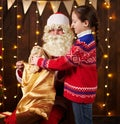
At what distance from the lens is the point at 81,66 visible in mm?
2832

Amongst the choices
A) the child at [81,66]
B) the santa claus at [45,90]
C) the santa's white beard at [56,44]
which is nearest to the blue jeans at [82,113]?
the child at [81,66]

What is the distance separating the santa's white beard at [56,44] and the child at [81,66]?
1.47 ft

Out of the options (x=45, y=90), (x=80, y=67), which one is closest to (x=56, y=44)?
(x=45, y=90)

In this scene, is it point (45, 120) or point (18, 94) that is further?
point (18, 94)

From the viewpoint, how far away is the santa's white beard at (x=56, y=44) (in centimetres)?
335

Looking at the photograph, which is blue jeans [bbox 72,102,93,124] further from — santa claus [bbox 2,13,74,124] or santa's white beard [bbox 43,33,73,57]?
santa's white beard [bbox 43,33,73,57]

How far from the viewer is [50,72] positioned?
127 inches

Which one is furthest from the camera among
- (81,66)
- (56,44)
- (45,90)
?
(56,44)

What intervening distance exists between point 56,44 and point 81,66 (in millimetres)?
594

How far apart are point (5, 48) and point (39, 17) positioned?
624mm

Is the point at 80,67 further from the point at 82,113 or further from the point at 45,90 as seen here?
the point at 45,90

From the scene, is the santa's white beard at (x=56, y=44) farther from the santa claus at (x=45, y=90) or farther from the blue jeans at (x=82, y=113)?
the blue jeans at (x=82, y=113)

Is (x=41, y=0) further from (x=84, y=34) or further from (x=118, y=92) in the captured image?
(x=84, y=34)

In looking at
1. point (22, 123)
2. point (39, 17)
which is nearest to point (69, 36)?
point (22, 123)
